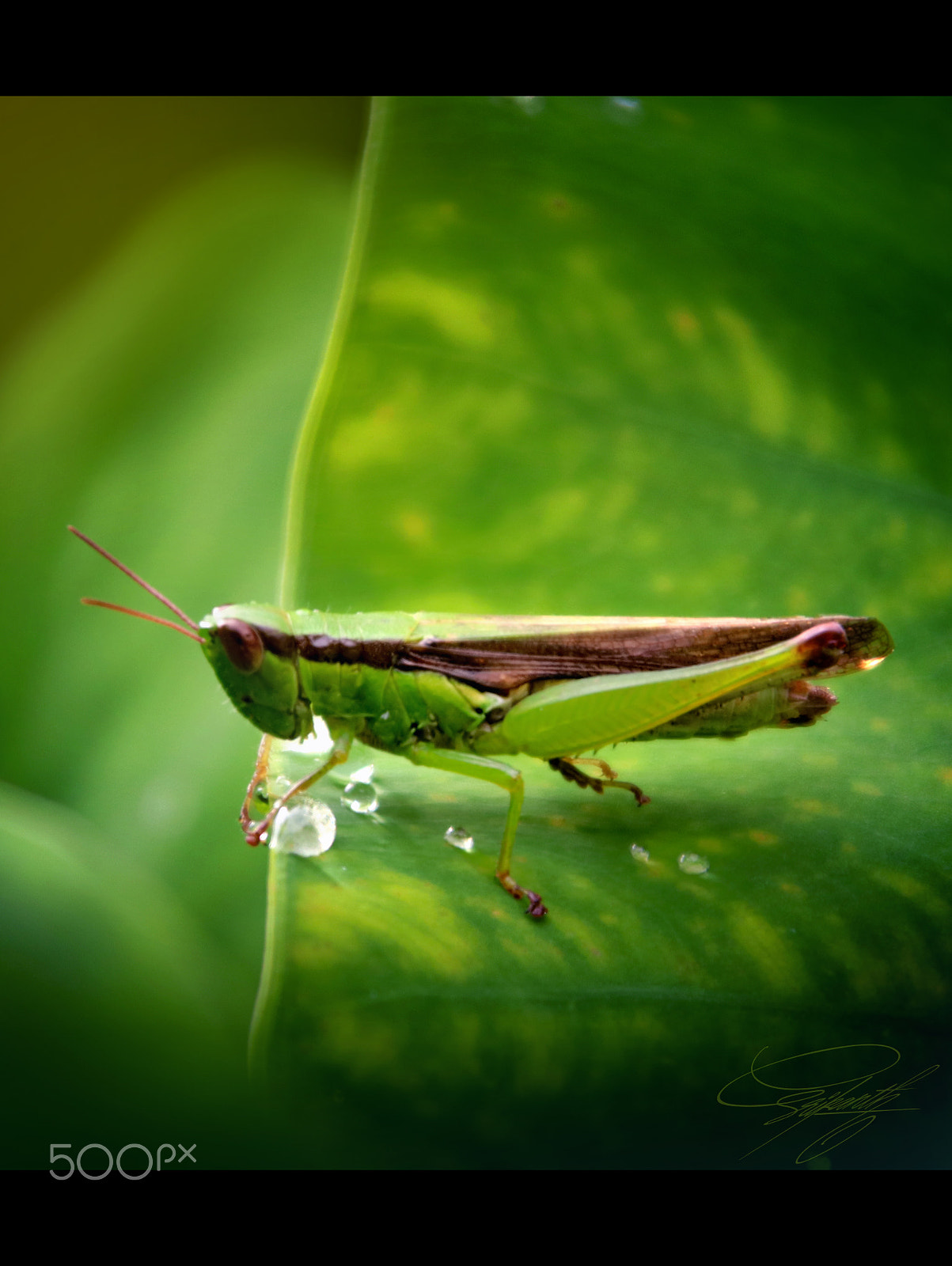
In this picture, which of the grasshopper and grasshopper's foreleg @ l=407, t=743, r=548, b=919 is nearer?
grasshopper's foreleg @ l=407, t=743, r=548, b=919

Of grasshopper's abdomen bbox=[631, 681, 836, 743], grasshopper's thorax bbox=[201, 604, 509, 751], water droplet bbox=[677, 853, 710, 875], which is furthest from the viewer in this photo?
grasshopper's thorax bbox=[201, 604, 509, 751]

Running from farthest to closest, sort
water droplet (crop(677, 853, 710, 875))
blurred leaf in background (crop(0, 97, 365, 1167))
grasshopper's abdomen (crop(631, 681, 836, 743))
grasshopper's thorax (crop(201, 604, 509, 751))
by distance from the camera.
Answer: grasshopper's thorax (crop(201, 604, 509, 751))
grasshopper's abdomen (crop(631, 681, 836, 743))
water droplet (crop(677, 853, 710, 875))
blurred leaf in background (crop(0, 97, 365, 1167))

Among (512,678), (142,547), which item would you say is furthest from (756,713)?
(142,547)

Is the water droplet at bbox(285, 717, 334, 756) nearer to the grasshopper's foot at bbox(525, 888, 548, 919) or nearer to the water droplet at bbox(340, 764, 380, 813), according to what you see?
the water droplet at bbox(340, 764, 380, 813)

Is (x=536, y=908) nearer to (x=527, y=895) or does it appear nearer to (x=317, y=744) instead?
(x=527, y=895)

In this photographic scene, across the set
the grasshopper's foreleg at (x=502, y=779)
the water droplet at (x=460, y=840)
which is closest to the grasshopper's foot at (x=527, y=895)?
the grasshopper's foreleg at (x=502, y=779)

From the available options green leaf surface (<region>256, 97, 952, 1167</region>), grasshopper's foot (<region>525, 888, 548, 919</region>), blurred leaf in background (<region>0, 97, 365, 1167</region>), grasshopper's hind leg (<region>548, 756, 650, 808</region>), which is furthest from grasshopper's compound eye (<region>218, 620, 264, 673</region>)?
grasshopper's foot (<region>525, 888, 548, 919</region>)
